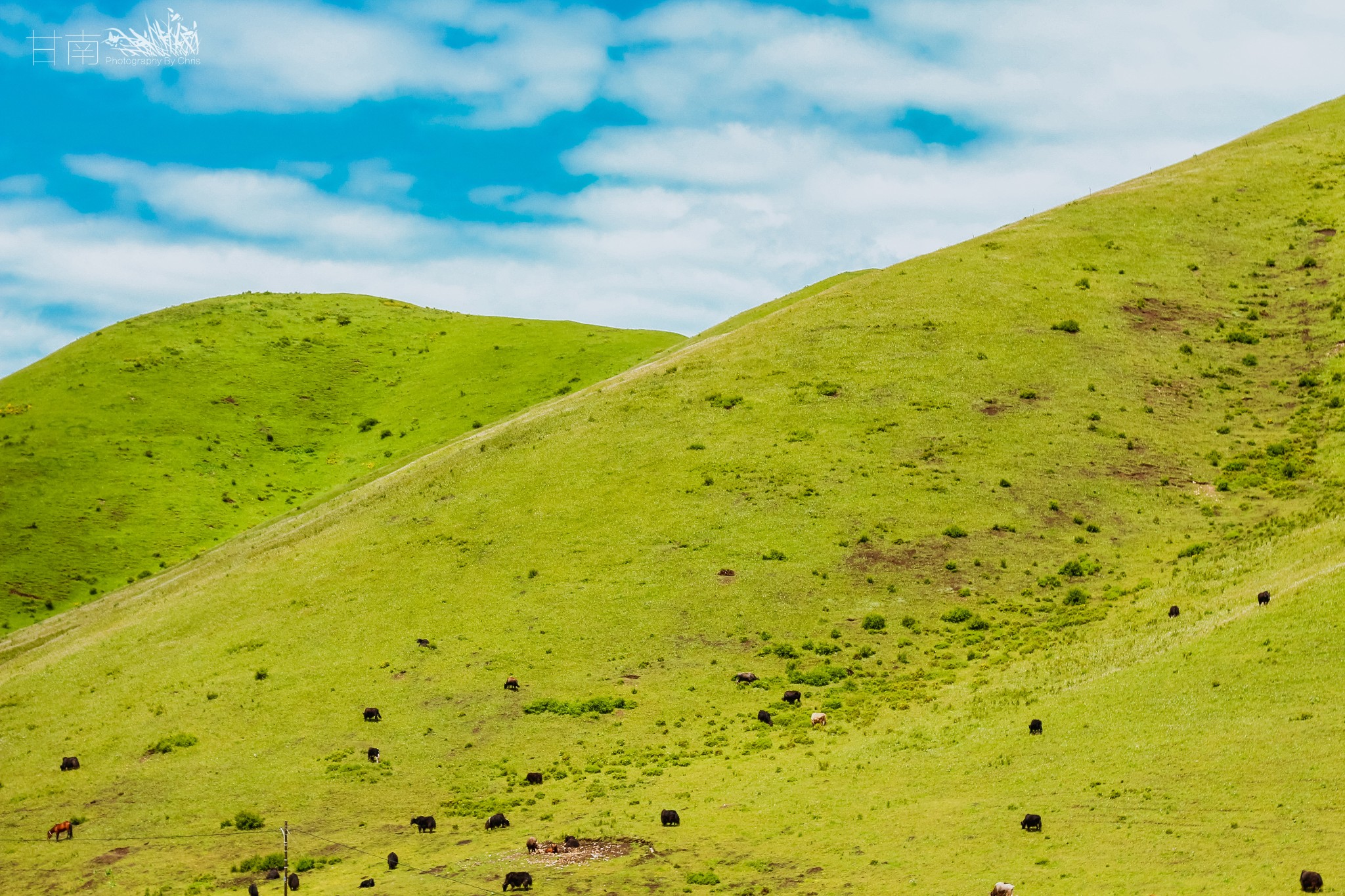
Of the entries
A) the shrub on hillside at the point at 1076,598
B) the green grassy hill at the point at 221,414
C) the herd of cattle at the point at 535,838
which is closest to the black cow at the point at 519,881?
the herd of cattle at the point at 535,838

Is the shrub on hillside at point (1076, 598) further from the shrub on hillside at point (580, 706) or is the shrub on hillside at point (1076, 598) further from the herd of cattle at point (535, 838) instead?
the shrub on hillside at point (580, 706)

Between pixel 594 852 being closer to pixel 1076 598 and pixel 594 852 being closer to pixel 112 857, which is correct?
pixel 112 857

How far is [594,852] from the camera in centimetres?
3375

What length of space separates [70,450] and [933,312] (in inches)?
3384

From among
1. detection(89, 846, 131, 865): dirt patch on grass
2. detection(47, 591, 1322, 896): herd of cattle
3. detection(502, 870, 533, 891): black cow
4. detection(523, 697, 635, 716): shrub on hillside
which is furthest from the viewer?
detection(523, 697, 635, 716): shrub on hillside

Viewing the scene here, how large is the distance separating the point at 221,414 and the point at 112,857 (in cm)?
9304

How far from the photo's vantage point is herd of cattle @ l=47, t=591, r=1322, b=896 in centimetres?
2541

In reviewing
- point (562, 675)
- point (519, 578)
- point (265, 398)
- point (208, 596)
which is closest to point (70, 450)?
point (265, 398)

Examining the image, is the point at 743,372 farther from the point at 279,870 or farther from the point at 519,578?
the point at 279,870

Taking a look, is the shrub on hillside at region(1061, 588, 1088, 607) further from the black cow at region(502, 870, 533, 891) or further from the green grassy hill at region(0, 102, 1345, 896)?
the black cow at region(502, 870, 533, 891)

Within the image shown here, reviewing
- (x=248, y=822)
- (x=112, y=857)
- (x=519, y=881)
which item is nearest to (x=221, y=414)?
(x=248, y=822)

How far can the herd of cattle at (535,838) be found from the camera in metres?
25.4

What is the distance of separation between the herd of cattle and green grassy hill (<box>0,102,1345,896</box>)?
0.46m

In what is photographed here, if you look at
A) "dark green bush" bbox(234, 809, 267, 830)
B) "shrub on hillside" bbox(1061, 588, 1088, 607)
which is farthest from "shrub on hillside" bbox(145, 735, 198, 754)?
"shrub on hillside" bbox(1061, 588, 1088, 607)
